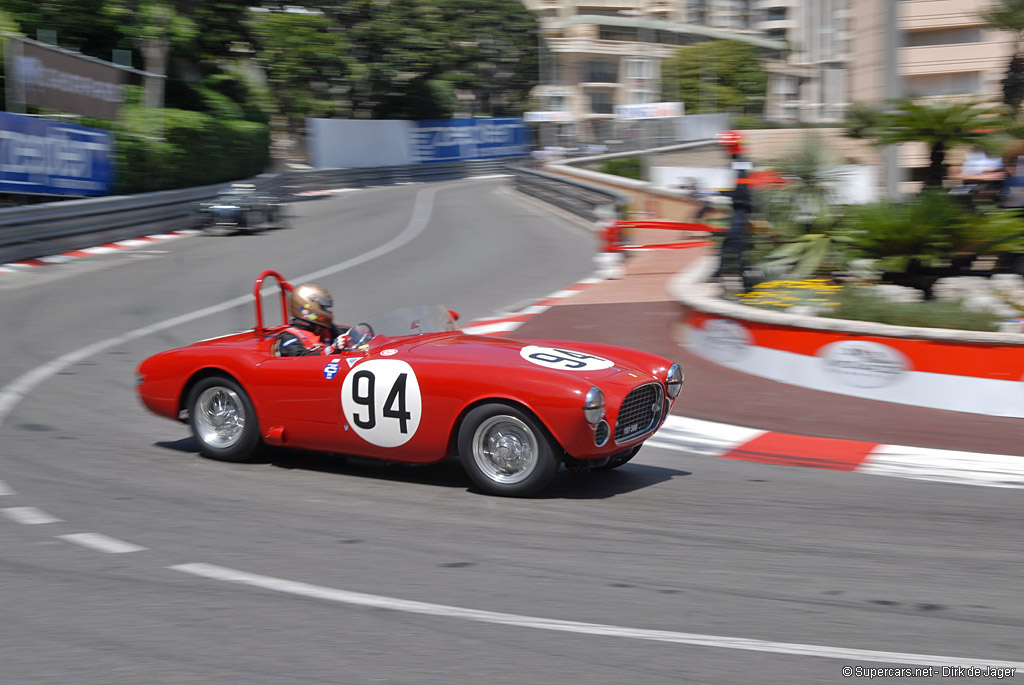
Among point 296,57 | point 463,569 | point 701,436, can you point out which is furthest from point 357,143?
point 463,569

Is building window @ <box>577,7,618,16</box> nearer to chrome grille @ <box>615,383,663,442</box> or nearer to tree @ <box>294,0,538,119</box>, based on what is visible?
tree @ <box>294,0,538,119</box>

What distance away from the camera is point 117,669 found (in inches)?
150

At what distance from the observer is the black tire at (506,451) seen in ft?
19.9

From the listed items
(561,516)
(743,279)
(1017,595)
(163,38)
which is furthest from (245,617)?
(163,38)

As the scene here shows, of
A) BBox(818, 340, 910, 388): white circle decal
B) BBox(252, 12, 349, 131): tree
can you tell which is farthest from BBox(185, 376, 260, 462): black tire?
BBox(252, 12, 349, 131): tree

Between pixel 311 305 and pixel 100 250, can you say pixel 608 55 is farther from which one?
pixel 311 305

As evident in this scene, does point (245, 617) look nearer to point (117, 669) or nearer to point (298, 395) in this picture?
point (117, 669)

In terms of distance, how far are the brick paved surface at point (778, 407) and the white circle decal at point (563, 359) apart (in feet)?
7.57

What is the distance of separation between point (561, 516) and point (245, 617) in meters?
2.09

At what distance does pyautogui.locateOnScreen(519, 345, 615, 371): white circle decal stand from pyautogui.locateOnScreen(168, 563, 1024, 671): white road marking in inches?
81.8

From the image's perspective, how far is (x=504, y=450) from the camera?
20.5 feet

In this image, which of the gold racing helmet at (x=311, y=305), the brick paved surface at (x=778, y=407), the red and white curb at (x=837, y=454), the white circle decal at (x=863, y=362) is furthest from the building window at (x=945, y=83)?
the gold racing helmet at (x=311, y=305)

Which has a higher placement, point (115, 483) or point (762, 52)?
point (762, 52)

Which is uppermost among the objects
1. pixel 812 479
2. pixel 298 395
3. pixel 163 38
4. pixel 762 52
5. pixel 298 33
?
pixel 762 52
